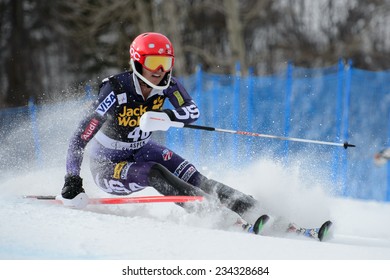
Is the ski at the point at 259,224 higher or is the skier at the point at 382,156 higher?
the skier at the point at 382,156

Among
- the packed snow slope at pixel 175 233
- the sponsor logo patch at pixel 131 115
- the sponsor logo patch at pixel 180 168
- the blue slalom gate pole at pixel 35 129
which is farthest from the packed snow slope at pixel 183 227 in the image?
the blue slalom gate pole at pixel 35 129

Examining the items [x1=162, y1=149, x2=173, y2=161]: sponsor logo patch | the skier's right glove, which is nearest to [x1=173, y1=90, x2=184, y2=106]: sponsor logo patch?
[x1=162, y1=149, x2=173, y2=161]: sponsor logo patch

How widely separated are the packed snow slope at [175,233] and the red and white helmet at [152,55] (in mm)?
1346

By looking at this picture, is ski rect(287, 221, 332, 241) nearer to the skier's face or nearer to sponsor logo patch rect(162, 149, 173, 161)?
sponsor logo patch rect(162, 149, 173, 161)

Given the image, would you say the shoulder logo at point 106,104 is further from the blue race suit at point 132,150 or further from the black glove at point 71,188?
the black glove at point 71,188

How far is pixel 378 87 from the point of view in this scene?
8344 millimetres

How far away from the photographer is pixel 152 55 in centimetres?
572

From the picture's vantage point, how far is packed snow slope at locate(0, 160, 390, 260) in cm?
421

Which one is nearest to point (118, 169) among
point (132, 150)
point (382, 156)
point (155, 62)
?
point (132, 150)

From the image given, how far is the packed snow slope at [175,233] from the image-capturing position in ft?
13.8

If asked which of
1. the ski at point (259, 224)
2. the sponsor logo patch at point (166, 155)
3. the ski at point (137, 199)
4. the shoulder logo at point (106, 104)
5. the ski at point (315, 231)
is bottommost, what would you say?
the ski at point (315, 231)

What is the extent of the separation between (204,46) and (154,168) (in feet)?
79.2
